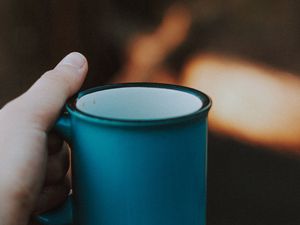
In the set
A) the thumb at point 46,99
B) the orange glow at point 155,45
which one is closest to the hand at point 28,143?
the thumb at point 46,99

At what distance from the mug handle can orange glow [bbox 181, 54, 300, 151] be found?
1.38 ft

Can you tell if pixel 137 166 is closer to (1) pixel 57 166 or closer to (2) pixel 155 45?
(1) pixel 57 166

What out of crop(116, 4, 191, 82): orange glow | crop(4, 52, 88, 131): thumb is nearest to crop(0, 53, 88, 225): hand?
crop(4, 52, 88, 131): thumb

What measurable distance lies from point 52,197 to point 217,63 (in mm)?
432

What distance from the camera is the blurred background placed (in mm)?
886

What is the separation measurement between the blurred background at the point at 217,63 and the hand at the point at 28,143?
38 cm

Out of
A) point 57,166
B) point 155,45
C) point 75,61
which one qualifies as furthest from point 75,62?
point 155,45

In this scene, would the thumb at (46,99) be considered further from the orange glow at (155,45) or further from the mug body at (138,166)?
the orange glow at (155,45)

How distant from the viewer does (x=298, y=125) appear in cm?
90

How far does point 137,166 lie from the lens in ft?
1.45

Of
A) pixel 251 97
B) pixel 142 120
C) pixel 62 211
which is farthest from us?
pixel 251 97

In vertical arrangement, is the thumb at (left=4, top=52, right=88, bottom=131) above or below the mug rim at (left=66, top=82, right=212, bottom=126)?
below

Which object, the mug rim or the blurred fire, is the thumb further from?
the blurred fire

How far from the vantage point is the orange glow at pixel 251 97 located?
0.90 m
